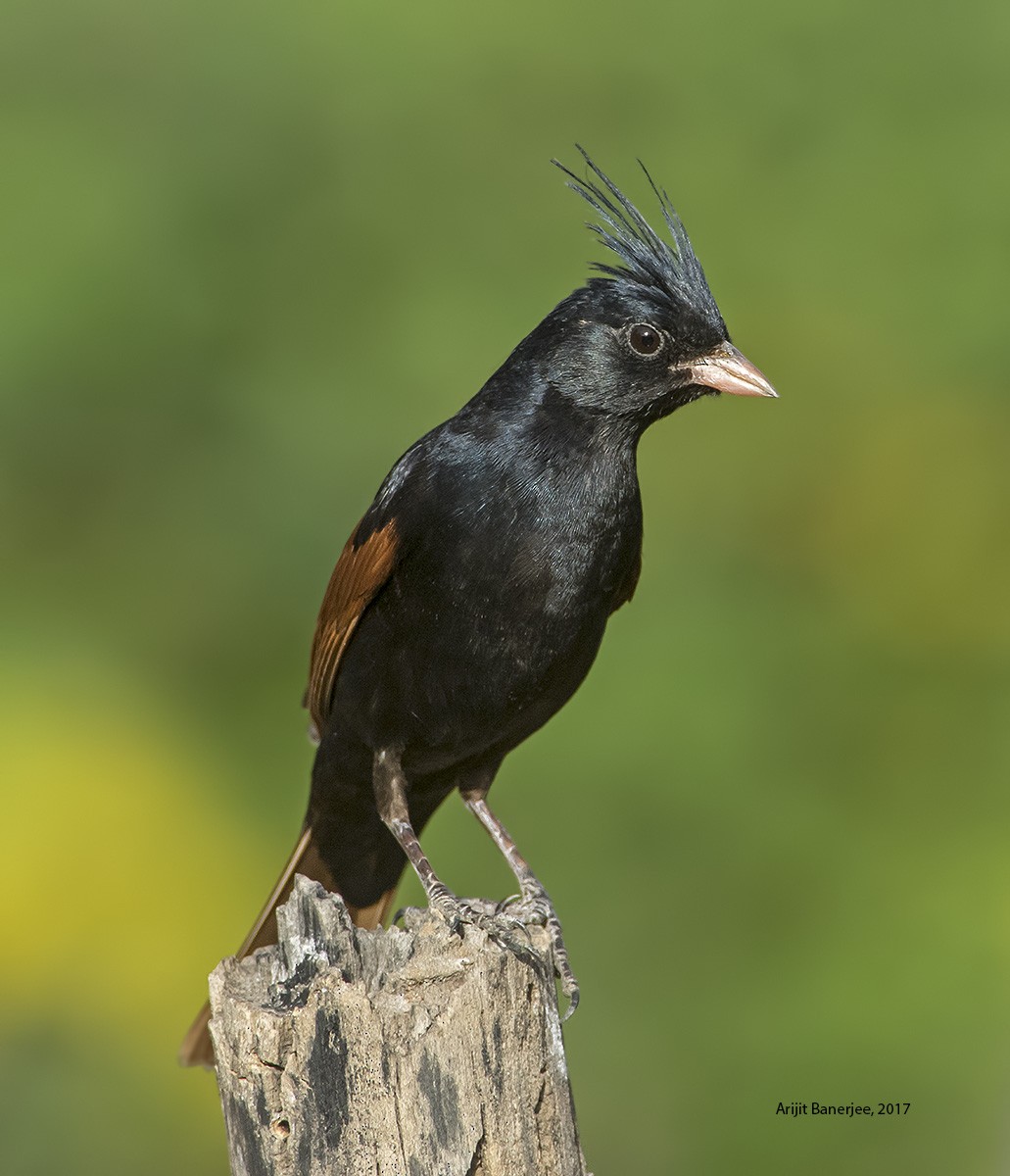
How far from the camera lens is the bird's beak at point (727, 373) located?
405cm

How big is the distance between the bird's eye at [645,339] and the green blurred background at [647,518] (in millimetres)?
2354

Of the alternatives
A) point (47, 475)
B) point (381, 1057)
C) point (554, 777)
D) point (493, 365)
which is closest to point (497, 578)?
point (381, 1057)

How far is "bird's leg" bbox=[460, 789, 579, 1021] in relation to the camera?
13.0 feet

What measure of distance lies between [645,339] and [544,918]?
1.53 metres

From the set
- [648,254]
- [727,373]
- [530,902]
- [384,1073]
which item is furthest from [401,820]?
[648,254]

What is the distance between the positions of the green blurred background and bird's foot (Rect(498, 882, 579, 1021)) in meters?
1.56

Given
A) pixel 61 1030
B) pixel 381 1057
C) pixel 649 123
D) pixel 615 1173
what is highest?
pixel 649 123

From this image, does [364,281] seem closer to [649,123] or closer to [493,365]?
[493,365]

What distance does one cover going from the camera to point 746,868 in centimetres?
589

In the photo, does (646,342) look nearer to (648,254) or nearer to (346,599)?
(648,254)

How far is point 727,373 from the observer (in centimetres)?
406

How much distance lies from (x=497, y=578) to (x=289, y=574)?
2.72m

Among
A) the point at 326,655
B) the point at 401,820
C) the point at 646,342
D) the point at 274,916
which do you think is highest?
the point at 646,342

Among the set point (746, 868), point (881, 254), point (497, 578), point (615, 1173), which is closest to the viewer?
point (497, 578)
